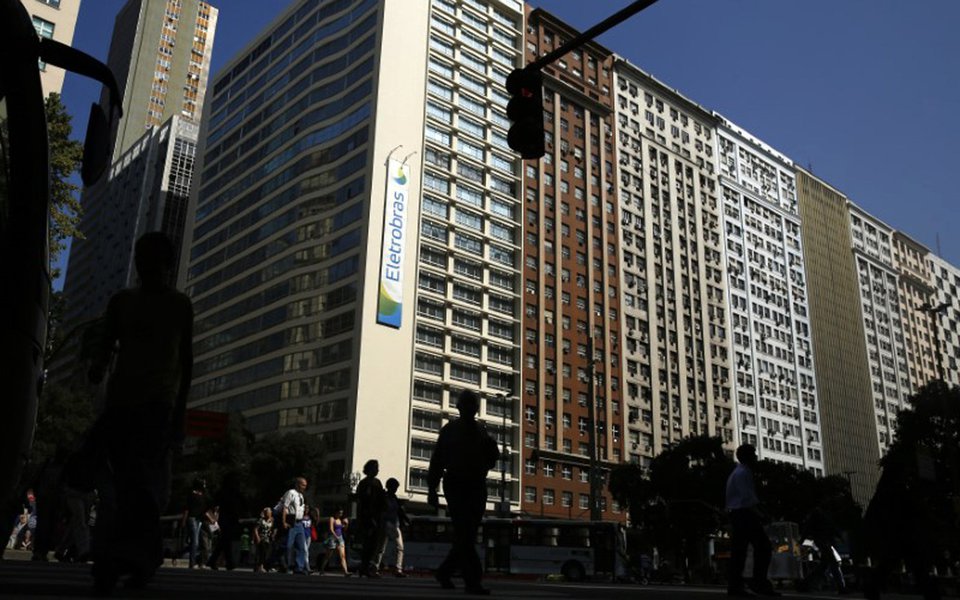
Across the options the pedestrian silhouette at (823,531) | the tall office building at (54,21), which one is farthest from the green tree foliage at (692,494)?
the tall office building at (54,21)

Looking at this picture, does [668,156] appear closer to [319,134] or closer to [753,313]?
[753,313]

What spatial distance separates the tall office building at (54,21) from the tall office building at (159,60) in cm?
7761

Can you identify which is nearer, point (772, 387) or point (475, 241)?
point (475, 241)

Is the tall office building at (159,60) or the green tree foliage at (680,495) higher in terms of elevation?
the tall office building at (159,60)

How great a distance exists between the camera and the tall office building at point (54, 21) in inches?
1694

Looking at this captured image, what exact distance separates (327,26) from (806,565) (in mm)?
63400

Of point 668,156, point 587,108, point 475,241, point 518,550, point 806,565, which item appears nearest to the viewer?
point 806,565

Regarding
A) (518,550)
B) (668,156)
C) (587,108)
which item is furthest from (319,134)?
(518,550)

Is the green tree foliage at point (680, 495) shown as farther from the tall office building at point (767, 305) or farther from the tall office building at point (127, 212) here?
the tall office building at point (127, 212)

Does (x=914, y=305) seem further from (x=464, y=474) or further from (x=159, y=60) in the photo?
(x=464, y=474)

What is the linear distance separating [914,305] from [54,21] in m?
120

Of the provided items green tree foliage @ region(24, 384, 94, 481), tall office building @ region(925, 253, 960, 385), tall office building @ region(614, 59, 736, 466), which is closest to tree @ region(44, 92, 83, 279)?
green tree foliage @ region(24, 384, 94, 481)

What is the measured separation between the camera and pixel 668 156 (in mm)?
92250

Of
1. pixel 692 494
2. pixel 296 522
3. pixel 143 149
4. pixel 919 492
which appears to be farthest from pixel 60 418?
pixel 143 149
